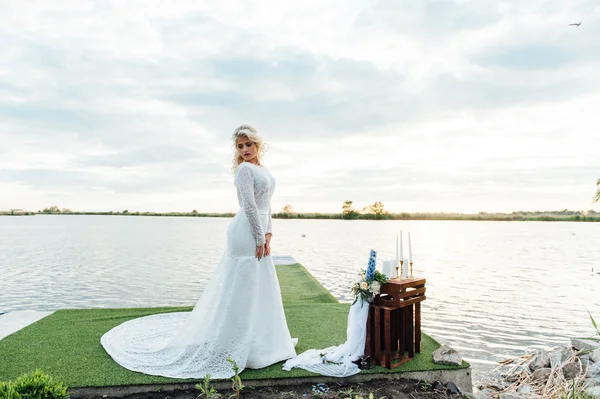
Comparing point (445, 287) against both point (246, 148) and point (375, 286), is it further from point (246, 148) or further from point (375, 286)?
point (246, 148)

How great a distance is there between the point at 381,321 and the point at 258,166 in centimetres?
196

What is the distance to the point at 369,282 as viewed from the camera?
4312mm

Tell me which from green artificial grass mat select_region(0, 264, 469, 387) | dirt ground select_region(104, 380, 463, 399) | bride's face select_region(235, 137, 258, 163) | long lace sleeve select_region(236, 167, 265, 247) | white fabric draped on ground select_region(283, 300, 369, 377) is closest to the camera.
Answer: dirt ground select_region(104, 380, 463, 399)

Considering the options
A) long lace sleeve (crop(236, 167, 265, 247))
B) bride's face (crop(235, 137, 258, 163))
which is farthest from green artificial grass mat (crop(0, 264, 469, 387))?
bride's face (crop(235, 137, 258, 163))

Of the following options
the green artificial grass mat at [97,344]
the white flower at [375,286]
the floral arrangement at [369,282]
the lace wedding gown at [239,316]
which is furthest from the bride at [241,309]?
the white flower at [375,286]

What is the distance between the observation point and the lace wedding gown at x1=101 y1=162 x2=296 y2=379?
14.0 feet

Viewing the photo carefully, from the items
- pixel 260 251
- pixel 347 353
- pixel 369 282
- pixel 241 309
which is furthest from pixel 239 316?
pixel 369 282

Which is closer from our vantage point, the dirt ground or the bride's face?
the dirt ground

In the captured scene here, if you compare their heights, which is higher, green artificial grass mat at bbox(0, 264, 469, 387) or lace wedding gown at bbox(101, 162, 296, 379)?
lace wedding gown at bbox(101, 162, 296, 379)

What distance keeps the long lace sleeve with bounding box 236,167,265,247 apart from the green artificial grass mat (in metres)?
1.31

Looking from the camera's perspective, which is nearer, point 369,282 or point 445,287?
point 369,282

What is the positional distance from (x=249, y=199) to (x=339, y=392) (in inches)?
74.9

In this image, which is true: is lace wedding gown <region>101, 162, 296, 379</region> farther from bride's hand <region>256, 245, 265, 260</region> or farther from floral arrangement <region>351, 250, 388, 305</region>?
floral arrangement <region>351, 250, 388, 305</region>

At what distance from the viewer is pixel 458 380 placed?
423 cm
